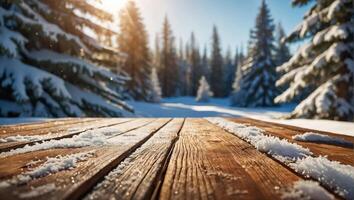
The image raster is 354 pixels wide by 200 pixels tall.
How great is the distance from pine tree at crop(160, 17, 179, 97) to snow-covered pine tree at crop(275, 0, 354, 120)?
156ft

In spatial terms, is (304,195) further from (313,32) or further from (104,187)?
(313,32)

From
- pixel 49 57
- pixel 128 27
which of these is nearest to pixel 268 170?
pixel 49 57

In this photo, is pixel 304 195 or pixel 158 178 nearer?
pixel 304 195

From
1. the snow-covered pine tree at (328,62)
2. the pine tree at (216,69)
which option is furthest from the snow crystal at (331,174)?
the pine tree at (216,69)

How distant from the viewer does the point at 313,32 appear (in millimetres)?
10594

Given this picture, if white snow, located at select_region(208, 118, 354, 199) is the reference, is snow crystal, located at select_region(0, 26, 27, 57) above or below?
above

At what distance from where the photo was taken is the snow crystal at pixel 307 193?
993 mm

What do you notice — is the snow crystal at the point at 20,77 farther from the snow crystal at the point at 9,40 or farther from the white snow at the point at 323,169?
the white snow at the point at 323,169

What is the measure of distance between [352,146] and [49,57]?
9.20m

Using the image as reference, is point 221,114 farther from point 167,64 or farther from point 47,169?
point 167,64

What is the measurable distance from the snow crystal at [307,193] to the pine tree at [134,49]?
34039 mm

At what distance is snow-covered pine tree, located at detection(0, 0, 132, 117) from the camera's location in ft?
26.7

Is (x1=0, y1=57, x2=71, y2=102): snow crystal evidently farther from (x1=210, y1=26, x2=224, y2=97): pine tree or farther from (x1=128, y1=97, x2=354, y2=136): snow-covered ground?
(x1=210, y1=26, x2=224, y2=97): pine tree

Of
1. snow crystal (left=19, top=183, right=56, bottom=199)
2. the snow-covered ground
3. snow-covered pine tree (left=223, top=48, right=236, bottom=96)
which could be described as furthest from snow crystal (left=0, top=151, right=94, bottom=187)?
snow-covered pine tree (left=223, top=48, right=236, bottom=96)
